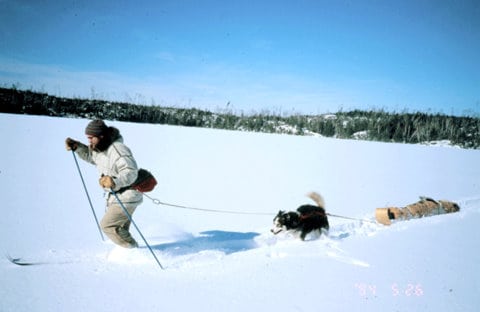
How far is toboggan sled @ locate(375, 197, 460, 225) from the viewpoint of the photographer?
15.9 feet

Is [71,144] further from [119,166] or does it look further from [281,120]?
[281,120]

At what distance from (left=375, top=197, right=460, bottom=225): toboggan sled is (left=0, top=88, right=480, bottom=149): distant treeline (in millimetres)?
11632

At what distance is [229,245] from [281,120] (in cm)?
1610

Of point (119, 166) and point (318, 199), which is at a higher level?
point (119, 166)

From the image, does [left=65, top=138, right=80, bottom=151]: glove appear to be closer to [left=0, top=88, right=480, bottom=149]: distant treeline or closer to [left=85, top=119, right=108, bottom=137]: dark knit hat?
[left=85, top=119, right=108, bottom=137]: dark knit hat

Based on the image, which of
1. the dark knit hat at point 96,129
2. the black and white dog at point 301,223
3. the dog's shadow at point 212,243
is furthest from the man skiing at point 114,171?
the black and white dog at point 301,223

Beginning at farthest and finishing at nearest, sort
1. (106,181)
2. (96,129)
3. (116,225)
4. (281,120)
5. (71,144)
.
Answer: (281,120)
(71,144)
(116,225)
(96,129)
(106,181)

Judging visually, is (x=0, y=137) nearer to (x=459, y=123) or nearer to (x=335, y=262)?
(x=335, y=262)

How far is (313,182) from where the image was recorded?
7.98 meters

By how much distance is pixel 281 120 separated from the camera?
64.6 feet

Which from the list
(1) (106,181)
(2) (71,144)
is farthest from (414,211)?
(2) (71,144)

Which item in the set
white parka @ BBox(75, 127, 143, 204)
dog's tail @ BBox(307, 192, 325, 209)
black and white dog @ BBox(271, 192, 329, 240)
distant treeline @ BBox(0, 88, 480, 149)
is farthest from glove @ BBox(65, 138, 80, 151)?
distant treeline @ BBox(0, 88, 480, 149)

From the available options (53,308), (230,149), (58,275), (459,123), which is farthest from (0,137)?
(459,123)

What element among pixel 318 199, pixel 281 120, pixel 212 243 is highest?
pixel 281 120
